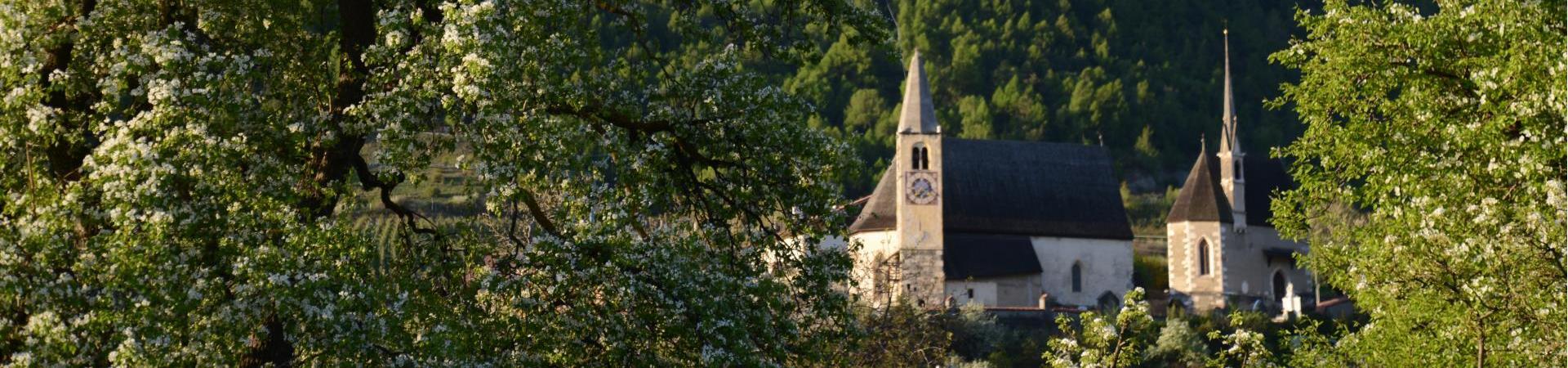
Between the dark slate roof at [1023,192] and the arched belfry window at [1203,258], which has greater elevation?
the dark slate roof at [1023,192]

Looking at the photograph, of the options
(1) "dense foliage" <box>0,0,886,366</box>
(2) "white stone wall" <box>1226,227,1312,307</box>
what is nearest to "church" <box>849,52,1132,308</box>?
(2) "white stone wall" <box>1226,227,1312,307</box>

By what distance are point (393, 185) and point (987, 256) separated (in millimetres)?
63852

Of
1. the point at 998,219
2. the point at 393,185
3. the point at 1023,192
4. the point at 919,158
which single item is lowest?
the point at 393,185

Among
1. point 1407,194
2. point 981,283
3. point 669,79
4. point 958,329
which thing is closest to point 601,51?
point 669,79

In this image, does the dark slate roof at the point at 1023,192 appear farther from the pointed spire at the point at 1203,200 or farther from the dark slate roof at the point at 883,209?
the pointed spire at the point at 1203,200

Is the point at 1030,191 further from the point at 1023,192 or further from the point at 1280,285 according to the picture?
the point at 1280,285

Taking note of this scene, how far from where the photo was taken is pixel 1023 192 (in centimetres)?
8112

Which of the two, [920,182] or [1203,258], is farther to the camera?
[1203,258]

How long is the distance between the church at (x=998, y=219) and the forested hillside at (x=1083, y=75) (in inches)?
1581

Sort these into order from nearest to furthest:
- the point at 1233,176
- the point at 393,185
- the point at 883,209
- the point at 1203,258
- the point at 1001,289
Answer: the point at 393,185
the point at 1001,289
the point at 883,209
the point at 1203,258
the point at 1233,176

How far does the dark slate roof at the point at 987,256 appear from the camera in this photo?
247ft

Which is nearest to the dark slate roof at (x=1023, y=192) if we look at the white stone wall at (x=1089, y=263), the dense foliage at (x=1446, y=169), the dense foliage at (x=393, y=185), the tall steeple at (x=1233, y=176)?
the white stone wall at (x=1089, y=263)

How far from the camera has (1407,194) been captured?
19344mm

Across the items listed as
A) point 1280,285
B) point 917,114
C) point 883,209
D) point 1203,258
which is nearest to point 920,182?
point 883,209
